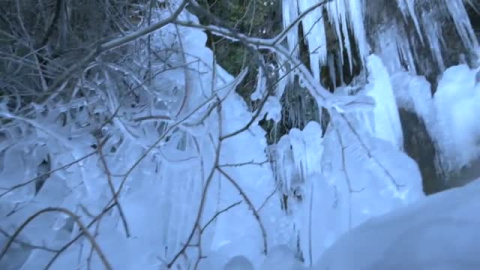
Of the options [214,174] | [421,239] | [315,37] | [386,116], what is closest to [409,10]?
[315,37]

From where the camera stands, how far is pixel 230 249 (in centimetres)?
156

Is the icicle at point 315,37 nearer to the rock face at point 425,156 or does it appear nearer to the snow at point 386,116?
the snow at point 386,116

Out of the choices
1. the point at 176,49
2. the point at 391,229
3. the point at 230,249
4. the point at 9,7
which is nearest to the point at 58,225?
the point at 230,249

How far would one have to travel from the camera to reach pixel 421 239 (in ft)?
3.01

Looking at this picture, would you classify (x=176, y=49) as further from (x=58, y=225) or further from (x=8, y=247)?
(x=8, y=247)

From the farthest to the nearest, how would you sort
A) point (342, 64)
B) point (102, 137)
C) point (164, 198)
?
point (342, 64) < point (102, 137) < point (164, 198)

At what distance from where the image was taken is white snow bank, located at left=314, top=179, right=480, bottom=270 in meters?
0.86

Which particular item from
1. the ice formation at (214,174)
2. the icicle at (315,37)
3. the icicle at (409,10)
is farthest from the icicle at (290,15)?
the ice formation at (214,174)

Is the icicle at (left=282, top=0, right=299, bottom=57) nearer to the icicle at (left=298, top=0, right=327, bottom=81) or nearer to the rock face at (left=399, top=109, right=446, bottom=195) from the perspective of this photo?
the icicle at (left=298, top=0, right=327, bottom=81)

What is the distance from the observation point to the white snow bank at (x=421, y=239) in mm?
861

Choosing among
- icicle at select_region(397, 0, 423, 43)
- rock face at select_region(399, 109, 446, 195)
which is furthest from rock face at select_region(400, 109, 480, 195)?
icicle at select_region(397, 0, 423, 43)

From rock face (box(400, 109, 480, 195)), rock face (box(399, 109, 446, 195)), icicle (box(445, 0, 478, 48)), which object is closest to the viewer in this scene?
rock face (box(400, 109, 480, 195))

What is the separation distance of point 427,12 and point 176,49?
1.16 metres

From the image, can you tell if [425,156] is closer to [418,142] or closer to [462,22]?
[418,142]
